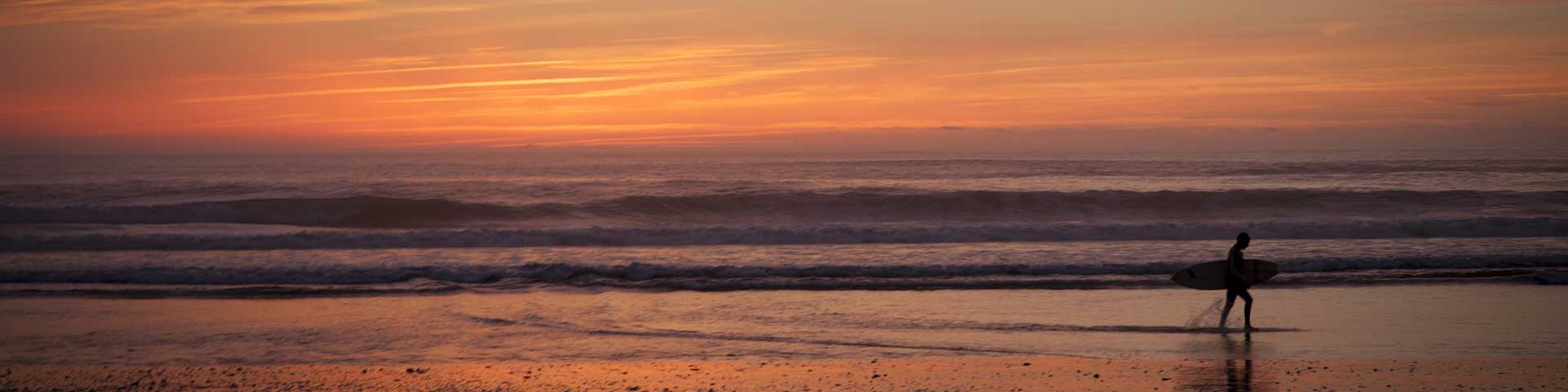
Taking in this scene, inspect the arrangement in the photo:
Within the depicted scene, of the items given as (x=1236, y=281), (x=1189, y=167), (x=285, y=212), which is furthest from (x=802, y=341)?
(x=1189, y=167)

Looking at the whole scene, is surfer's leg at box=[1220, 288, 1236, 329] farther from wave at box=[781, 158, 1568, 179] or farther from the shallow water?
wave at box=[781, 158, 1568, 179]

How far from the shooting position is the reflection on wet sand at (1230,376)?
6957 mm

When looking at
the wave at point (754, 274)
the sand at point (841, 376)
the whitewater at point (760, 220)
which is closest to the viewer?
the sand at point (841, 376)

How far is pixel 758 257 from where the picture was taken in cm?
1720

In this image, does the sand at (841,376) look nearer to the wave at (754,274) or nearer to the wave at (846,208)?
the wave at (754,274)

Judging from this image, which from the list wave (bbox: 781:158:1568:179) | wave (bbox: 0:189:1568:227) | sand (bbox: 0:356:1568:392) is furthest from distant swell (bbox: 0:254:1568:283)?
wave (bbox: 781:158:1568:179)

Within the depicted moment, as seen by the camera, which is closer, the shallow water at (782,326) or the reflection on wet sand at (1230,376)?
the reflection on wet sand at (1230,376)

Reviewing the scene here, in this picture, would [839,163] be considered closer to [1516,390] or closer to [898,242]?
[898,242]

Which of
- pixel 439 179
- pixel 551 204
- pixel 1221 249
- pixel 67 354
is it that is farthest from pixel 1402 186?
pixel 67 354

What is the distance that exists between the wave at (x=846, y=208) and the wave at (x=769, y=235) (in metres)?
4.84

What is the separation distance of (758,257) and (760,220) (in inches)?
349

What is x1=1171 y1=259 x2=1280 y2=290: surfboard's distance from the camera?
1009 centimetres

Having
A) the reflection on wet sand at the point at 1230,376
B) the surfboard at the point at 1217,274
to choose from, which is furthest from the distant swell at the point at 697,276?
the reflection on wet sand at the point at 1230,376

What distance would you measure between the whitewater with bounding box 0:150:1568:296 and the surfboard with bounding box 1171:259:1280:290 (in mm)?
2129
